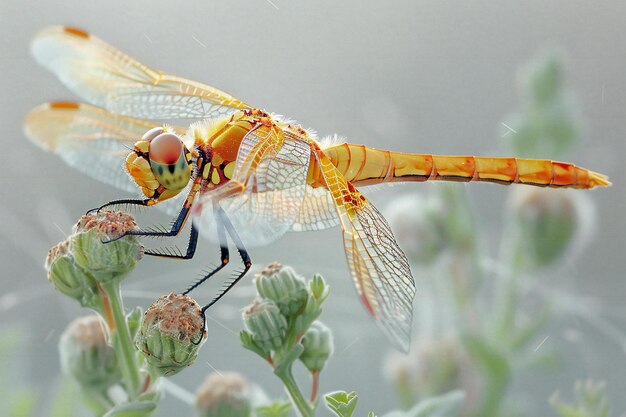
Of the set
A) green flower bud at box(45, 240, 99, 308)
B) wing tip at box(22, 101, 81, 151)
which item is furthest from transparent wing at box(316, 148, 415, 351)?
wing tip at box(22, 101, 81, 151)

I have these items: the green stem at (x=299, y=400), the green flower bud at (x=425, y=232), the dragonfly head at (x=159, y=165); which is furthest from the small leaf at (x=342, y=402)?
the green flower bud at (x=425, y=232)

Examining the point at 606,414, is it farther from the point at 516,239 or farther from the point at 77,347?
the point at 77,347

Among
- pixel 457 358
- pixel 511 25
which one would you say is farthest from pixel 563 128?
pixel 511 25

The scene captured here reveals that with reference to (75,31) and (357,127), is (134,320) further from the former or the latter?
(357,127)

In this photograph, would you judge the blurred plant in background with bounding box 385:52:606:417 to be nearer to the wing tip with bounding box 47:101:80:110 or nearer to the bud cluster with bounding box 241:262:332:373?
the bud cluster with bounding box 241:262:332:373

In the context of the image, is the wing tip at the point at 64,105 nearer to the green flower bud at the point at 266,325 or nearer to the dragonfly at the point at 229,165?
the dragonfly at the point at 229,165

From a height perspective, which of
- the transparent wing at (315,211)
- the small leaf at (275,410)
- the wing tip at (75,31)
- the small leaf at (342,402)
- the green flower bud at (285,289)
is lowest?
the small leaf at (275,410)

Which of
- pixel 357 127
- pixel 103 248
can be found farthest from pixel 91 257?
pixel 357 127
